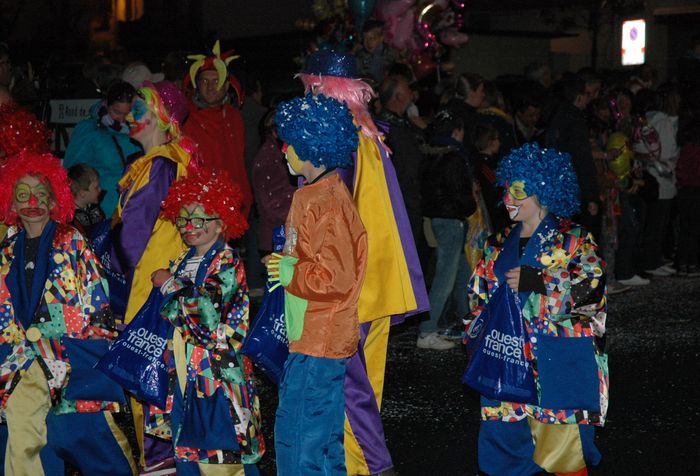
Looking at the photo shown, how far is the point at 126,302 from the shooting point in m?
5.44

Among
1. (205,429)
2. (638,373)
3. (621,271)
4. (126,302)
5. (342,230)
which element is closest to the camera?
(342,230)

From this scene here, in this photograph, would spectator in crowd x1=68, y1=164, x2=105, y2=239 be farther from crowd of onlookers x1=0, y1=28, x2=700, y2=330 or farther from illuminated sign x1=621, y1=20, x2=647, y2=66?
illuminated sign x1=621, y1=20, x2=647, y2=66

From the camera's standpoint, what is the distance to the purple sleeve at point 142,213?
529 centimetres

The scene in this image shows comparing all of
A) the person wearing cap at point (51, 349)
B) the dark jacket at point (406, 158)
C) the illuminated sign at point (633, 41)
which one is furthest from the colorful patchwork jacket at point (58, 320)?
the illuminated sign at point (633, 41)

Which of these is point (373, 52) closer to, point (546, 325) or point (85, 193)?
point (85, 193)

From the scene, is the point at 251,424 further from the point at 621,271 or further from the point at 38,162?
the point at 621,271

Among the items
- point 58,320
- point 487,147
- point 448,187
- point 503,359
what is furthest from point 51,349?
point 487,147

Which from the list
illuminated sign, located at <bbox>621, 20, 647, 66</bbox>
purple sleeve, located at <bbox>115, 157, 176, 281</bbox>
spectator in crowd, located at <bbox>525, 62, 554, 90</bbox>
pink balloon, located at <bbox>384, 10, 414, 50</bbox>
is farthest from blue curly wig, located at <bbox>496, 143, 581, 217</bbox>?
illuminated sign, located at <bbox>621, 20, 647, 66</bbox>

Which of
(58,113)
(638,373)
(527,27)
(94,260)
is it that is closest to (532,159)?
(94,260)

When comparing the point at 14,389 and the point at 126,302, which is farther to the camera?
the point at 126,302

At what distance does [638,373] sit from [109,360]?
14.0 feet

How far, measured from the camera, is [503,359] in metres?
4.74

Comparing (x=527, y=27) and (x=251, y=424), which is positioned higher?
(x=527, y=27)

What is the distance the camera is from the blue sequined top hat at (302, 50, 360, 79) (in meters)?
5.04
